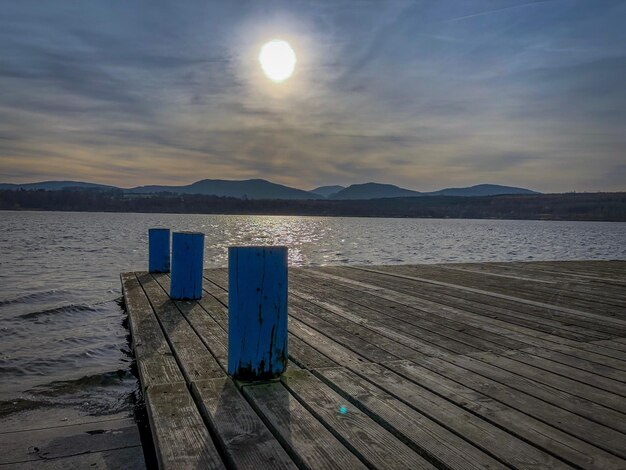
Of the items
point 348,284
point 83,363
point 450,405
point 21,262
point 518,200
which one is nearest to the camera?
point 450,405

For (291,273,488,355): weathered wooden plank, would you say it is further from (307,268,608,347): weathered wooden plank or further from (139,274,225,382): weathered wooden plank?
(139,274,225,382): weathered wooden plank

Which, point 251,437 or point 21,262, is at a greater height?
point 251,437

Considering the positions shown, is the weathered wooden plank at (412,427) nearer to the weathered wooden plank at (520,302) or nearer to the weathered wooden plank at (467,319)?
the weathered wooden plank at (467,319)

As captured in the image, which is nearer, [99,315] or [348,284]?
[348,284]

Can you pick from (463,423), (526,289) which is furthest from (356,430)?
(526,289)

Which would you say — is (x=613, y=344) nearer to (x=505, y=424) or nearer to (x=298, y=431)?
(x=505, y=424)

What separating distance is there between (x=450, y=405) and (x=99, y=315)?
8.57 meters

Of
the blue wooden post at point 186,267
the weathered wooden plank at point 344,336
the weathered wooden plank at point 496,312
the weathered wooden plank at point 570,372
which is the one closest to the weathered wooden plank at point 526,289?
the weathered wooden plank at point 496,312

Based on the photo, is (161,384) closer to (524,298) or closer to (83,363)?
(83,363)

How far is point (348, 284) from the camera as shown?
24.8ft

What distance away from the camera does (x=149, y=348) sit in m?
3.83

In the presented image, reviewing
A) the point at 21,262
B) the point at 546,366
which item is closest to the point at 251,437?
the point at 546,366

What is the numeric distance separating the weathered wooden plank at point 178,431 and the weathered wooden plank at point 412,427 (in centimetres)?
83

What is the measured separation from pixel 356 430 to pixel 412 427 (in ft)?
0.91
